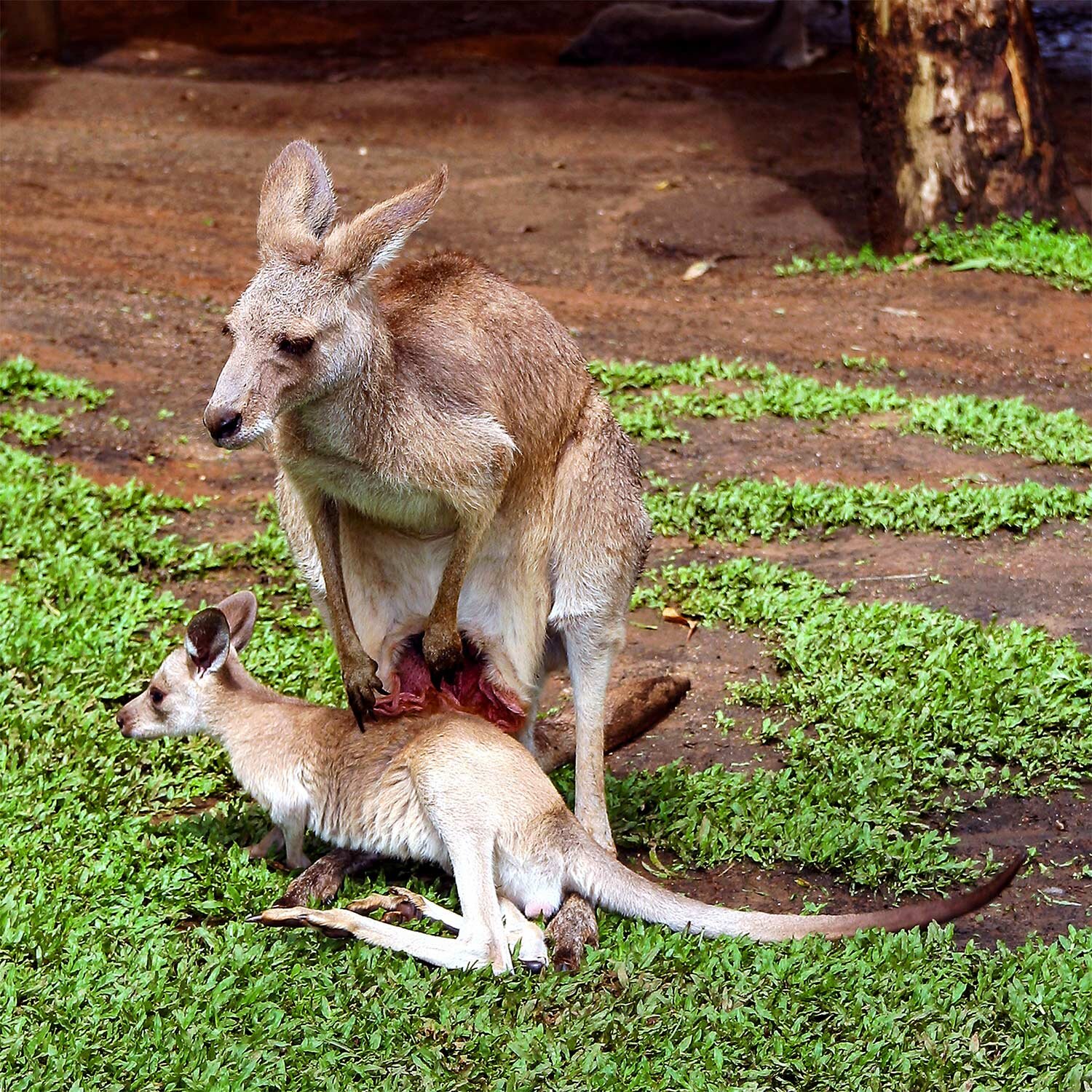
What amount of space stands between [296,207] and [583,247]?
5963 millimetres

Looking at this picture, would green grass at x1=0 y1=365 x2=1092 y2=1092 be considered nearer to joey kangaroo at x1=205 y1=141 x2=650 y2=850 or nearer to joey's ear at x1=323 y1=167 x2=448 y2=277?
joey kangaroo at x1=205 y1=141 x2=650 y2=850

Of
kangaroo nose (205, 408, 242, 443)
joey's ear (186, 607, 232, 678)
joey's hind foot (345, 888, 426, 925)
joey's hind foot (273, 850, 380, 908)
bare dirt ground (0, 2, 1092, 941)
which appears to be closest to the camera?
Result: kangaroo nose (205, 408, 242, 443)

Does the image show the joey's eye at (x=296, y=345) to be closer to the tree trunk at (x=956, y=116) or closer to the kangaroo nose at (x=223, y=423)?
the kangaroo nose at (x=223, y=423)

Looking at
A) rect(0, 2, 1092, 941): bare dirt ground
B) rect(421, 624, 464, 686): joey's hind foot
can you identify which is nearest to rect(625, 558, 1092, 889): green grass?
rect(0, 2, 1092, 941): bare dirt ground

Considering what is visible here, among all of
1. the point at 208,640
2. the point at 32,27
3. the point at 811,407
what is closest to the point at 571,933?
the point at 208,640

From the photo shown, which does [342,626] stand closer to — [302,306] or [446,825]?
[446,825]

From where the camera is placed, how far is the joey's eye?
3.44m

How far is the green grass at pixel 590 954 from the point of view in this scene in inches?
131

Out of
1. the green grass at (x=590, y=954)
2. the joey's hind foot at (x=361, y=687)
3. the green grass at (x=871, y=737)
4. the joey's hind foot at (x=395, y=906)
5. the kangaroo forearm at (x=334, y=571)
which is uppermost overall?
the kangaroo forearm at (x=334, y=571)

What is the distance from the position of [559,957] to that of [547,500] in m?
1.23

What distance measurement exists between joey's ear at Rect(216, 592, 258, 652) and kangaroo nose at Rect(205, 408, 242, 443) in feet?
3.65

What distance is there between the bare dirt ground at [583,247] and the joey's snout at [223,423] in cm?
179

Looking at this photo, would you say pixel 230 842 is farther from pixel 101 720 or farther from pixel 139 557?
pixel 139 557

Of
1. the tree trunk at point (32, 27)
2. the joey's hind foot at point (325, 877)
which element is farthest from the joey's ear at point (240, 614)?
the tree trunk at point (32, 27)
